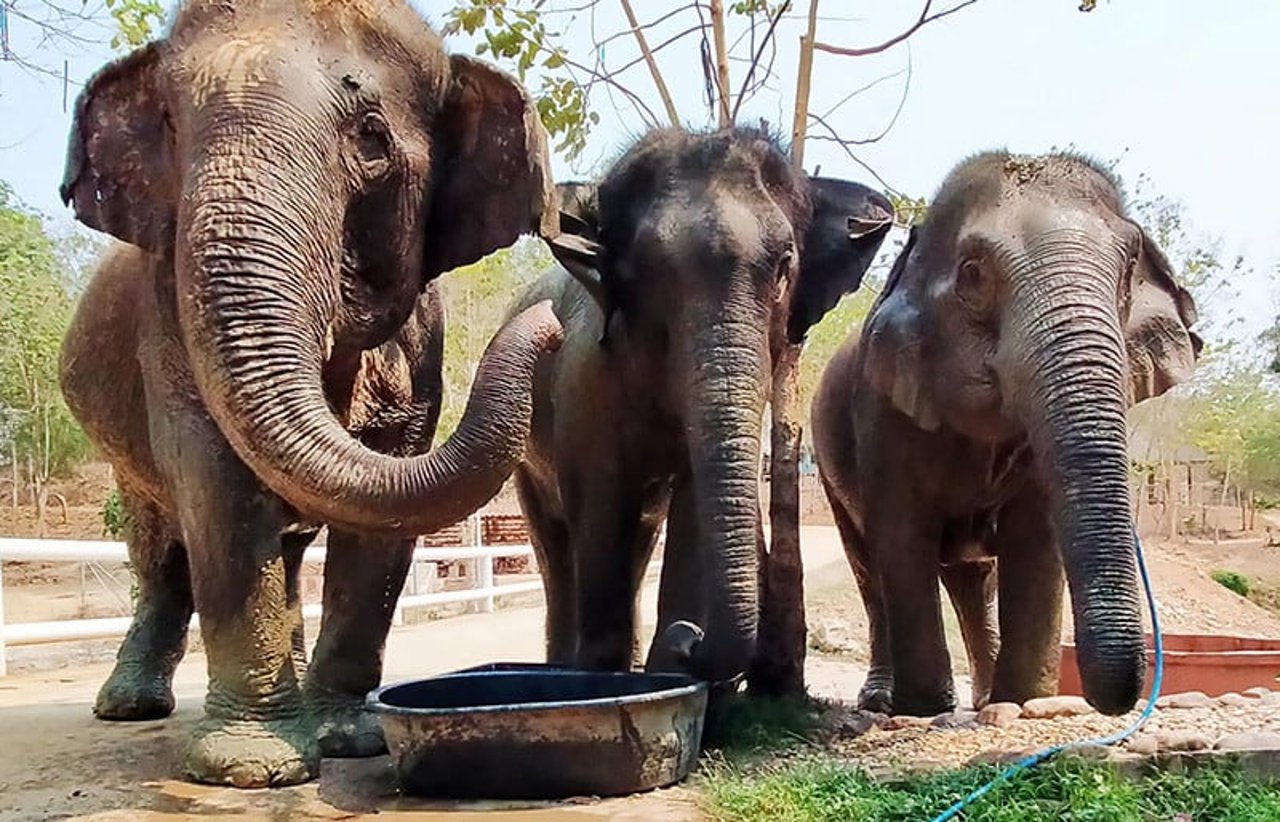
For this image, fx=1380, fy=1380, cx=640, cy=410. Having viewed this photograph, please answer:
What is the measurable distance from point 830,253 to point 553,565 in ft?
8.55

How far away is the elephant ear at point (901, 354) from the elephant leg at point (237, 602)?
2.73 m

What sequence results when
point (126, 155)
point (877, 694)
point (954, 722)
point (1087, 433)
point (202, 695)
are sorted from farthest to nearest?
point (202, 695)
point (877, 694)
point (954, 722)
point (126, 155)
point (1087, 433)

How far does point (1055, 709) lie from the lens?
5422 mm

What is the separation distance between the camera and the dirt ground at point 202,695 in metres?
4.26

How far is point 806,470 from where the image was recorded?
47.1 metres

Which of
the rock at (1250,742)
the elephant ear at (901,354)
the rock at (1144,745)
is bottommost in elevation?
the rock at (1144,745)

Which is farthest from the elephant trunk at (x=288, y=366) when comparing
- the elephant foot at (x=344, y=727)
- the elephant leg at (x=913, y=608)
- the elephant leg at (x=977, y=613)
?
the elephant leg at (x=977, y=613)

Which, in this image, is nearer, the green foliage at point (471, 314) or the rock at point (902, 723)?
the rock at point (902, 723)

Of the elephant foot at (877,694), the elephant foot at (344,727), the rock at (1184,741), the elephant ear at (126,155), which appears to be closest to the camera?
the rock at (1184,741)

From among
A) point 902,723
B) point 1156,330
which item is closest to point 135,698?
point 902,723

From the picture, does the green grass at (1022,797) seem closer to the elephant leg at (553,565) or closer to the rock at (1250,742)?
the rock at (1250,742)

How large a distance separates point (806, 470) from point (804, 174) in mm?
41319

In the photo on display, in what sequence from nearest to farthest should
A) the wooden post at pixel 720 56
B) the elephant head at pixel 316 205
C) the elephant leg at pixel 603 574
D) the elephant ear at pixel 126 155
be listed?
the elephant head at pixel 316 205, the elephant ear at pixel 126 155, the elephant leg at pixel 603 574, the wooden post at pixel 720 56

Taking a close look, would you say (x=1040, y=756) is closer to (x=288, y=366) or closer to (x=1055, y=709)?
(x=1055, y=709)
